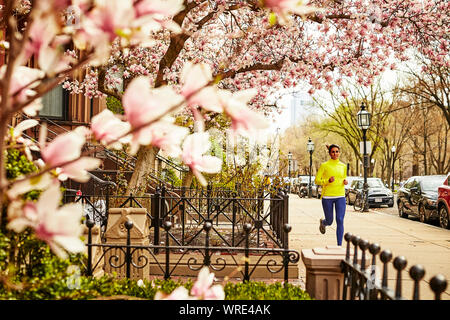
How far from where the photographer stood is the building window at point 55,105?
16406 mm

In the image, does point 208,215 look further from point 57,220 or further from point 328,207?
point 57,220

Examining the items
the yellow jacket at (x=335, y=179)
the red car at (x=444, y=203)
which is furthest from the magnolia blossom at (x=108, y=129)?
the red car at (x=444, y=203)

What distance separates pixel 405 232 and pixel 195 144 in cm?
1212

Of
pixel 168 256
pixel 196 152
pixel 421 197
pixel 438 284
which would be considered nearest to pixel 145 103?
pixel 196 152

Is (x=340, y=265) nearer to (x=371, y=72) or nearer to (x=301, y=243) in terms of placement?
(x=301, y=243)

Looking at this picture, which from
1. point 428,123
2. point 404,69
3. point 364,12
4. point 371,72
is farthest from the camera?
point 428,123

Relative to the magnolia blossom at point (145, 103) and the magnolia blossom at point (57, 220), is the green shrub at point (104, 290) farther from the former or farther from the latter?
the magnolia blossom at point (145, 103)

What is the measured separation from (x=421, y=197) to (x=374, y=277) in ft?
44.2

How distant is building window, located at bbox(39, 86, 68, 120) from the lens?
1641 cm

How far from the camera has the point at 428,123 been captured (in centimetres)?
3825

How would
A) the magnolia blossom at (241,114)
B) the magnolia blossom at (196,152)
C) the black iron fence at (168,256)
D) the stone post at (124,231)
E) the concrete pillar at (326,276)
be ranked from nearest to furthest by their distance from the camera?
the magnolia blossom at (241,114) < the magnolia blossom at (196,152) < the concrete pillar at (326,276) < the black iron fence at (168,256) < the stone post at (124,231)

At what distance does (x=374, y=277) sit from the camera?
2820 mm

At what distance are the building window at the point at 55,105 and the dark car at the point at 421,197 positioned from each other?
13.5 metres
